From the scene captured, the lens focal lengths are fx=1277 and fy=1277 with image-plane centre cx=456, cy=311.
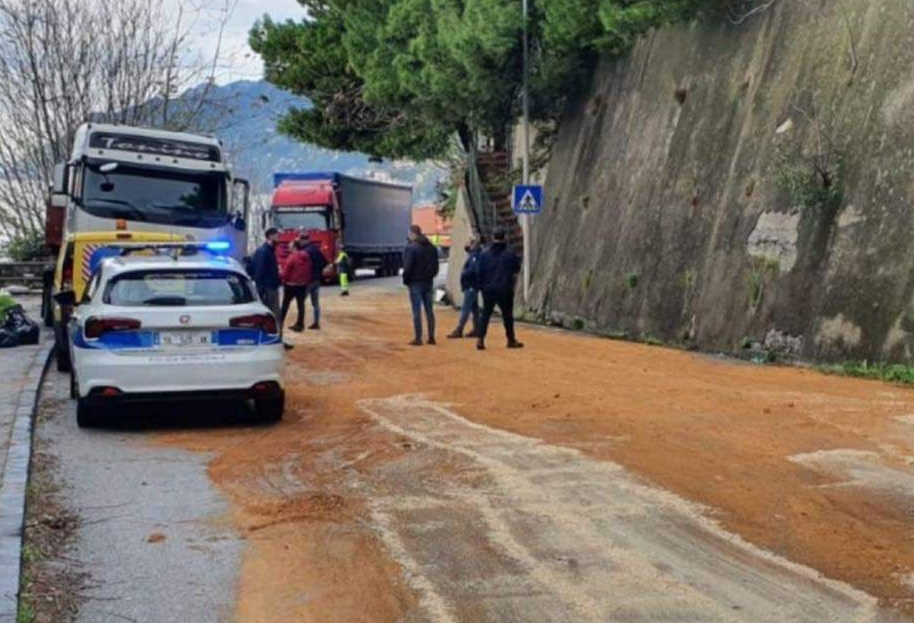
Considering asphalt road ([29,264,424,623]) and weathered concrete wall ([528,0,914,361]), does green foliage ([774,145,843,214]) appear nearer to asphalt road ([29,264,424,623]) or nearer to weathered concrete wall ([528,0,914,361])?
weathered concrete wall ([528,0,914,361])

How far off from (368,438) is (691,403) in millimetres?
3642

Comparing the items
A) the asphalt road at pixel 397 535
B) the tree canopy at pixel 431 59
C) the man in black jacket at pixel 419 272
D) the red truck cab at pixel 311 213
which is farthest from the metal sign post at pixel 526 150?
the red truck cab at pixel 311 213

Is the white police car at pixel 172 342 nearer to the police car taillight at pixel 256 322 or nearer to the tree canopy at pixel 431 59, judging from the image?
the police car taillight at pixel 256 322

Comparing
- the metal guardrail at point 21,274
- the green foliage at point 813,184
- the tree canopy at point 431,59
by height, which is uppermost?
the tree canopy at point 431,59

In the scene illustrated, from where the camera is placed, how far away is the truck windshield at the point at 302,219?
47750 millimetres

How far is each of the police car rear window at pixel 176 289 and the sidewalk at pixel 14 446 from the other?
151cm

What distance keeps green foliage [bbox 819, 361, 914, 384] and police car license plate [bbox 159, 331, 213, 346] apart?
7.69m

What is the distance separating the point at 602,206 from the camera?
2662 centimetres

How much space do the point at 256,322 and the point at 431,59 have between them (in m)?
19.7

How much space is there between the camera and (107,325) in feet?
38.4

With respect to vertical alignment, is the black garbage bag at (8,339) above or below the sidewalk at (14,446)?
below

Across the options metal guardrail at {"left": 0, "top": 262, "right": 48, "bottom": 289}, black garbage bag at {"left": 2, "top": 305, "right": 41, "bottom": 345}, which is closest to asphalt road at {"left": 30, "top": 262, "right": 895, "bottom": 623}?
black garbage bag at {"left": 2, "top": 305, "right": 41, "bottom": 345}

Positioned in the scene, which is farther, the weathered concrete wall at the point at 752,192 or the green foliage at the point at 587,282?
the green foliage at the point at 587,282

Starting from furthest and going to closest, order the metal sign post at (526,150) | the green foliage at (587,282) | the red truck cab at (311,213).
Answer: the red truck cab at (311,213), the metal sign post at (526,150), the green foliage at (587,282)
